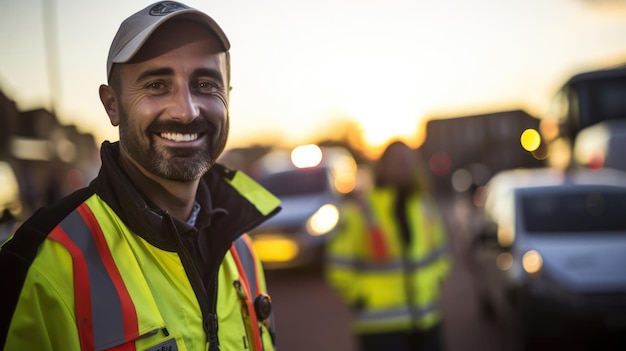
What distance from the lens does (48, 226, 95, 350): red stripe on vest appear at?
136 centimetres

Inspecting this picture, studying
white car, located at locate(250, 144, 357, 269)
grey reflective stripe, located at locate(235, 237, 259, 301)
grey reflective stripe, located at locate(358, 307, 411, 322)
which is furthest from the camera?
white car, located at locate(250, 144, 357, 269)

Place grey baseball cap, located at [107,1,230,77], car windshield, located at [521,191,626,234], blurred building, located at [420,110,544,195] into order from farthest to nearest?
1. blurred building, located at [420,110,544,195]
2. car windshield, located at [521,191,626,234]
3. grey baseball cap, located at [107,1,230,77]

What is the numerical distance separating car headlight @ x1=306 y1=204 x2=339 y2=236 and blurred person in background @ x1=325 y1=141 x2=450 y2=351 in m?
6.73

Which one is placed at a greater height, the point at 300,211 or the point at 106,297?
the point at 106,297

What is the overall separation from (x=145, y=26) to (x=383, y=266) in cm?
273

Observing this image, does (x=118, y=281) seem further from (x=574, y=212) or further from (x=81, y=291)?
(x=574, y=212)

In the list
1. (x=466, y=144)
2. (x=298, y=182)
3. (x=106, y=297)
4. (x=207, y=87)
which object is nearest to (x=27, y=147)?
(x=207, y=87)

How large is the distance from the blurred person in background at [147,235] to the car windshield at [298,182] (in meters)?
10.6

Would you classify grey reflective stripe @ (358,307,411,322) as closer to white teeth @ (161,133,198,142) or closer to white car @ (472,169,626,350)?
white car @ (472,169,626,350)

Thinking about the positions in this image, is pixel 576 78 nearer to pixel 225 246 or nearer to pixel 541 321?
pixel 541 321

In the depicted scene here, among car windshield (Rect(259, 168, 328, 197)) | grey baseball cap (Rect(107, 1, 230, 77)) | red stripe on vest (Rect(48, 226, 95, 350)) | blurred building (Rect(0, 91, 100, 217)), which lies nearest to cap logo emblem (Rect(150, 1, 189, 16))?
grey baseball cap (Rect(107, 1, 230, 77))

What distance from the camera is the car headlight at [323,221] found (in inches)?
433

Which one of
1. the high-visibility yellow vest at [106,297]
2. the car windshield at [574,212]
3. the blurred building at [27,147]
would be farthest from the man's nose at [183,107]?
the car windshield at [574,212]

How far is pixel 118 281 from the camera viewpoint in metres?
1.46
